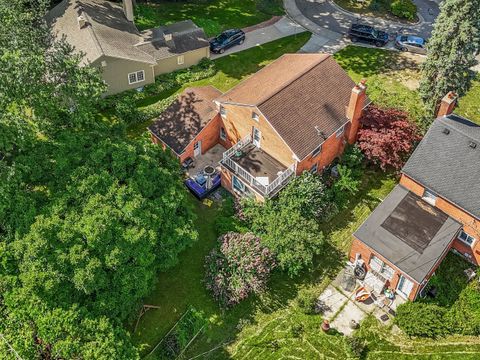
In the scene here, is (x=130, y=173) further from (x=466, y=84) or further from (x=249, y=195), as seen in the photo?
(x=466, y=84)

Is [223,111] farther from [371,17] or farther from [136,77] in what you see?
[371,17]

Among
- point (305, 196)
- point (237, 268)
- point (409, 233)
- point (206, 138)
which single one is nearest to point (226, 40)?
point (206, 138)

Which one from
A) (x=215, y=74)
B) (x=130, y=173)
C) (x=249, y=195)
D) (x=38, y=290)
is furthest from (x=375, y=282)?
(x=215, y=74)

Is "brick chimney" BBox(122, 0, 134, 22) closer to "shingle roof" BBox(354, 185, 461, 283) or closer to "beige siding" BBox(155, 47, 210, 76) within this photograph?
"beige siding" BBox(155, 47, 210, 76)

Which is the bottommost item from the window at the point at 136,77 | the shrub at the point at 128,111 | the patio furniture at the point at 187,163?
the patio furniture at the point at 187,163

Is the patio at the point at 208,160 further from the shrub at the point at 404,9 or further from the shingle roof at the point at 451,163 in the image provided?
the shrub at the point at 404,9

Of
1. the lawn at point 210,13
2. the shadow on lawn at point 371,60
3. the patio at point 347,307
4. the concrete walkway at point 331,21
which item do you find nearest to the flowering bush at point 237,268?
the patio at point 347,307
